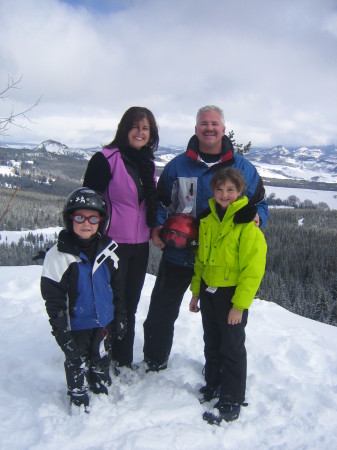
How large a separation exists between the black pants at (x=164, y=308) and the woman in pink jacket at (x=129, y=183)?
288mm

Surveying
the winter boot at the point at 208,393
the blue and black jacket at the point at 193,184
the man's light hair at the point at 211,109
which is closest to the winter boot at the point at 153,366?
the winter boot at the point at 208,393

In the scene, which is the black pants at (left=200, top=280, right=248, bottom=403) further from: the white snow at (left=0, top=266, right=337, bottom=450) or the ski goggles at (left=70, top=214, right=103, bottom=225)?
the ski goggles at (left=70, top=214, right=103, bottom=225)

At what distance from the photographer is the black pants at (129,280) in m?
3.13

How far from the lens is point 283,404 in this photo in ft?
9.82

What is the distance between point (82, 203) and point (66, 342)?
1.10 meters

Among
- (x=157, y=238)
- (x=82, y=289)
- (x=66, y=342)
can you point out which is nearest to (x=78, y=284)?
(x=82, y=289)

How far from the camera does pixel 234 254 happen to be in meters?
2.69

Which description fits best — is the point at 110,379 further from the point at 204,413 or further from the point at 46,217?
the point at 46,217

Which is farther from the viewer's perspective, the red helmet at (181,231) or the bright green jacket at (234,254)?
the red helmet at (181,231)

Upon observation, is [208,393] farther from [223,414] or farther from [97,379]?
[97,379]

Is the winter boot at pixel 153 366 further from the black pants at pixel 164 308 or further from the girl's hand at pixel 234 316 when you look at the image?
the girl's hand at pixel 234 316

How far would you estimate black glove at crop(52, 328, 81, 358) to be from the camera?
8.57ft

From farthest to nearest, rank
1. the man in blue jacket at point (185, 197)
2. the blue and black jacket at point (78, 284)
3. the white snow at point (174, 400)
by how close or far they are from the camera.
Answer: the man in blue jacket at point (185, 197), the blue and black jacket at point (78, 284), the white snow at point (174, 400)

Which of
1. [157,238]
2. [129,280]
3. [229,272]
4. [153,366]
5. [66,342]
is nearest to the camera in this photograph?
[66,342]
